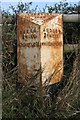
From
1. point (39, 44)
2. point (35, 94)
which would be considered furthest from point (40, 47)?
point (35, 94)

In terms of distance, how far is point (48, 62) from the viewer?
5062 mm

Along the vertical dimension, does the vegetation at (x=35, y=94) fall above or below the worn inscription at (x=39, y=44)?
below

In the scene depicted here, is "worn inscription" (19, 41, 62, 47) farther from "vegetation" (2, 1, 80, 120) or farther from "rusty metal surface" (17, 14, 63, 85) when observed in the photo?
"vegetation" (2, 1, 80, 120)

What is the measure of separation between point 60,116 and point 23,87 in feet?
1.79

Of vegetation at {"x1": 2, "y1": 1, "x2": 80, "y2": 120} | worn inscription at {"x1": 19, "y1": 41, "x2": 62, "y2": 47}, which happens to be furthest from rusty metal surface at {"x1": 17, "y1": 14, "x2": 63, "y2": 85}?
vegetation at {"x1": 2, "y1": 1, "x2": 80, "y2": 120}

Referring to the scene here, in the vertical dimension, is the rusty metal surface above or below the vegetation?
above

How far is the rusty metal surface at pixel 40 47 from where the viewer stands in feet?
16.4

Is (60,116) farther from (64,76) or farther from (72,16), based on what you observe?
(72,16)

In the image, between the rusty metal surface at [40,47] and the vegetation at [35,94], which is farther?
the rusty metal surface at [40,47]

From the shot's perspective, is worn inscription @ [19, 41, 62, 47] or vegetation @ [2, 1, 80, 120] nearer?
vegetation @ [2, 1, 80, 120]

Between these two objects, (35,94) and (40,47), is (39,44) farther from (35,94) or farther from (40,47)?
(35,94)

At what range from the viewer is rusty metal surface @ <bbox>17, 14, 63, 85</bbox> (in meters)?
4.99

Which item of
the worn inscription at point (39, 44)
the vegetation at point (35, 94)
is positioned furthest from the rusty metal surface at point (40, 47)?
the vegetation at point (35, 94)

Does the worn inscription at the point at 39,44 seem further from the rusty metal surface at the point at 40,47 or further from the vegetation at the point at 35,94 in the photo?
the vegetation at the point at 35,94
